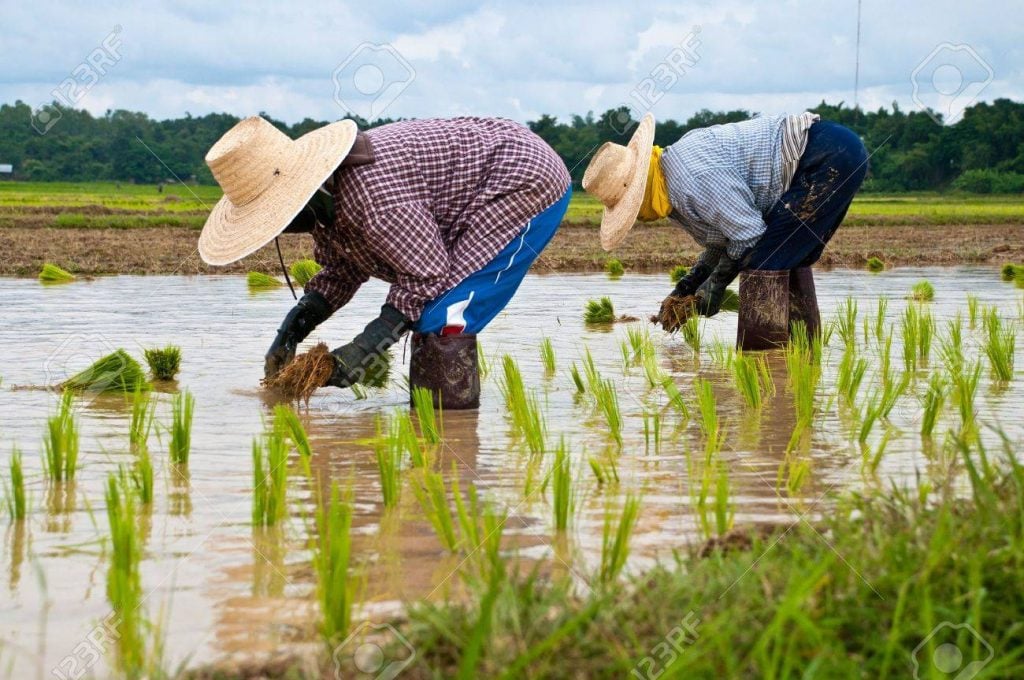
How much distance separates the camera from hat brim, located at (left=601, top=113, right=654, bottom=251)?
5.27m

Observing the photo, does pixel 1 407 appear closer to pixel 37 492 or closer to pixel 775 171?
pixel 37 492

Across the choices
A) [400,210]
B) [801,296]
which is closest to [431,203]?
[400,210]

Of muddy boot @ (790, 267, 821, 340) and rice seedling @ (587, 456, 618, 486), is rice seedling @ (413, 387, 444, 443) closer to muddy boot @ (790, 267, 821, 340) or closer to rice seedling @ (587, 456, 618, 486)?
rice seedling @ (587, 456, 618, 486)

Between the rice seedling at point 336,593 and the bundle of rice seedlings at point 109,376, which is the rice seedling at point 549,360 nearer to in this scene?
the bundle of rice seedlings at point 109,376

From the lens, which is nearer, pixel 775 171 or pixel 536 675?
pixel 536 675

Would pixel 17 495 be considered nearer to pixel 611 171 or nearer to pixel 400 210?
pixel 400 210

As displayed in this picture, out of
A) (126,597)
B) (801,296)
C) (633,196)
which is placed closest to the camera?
(126,597)

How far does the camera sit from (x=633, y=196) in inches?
209

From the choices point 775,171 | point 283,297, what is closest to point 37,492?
point 775,171

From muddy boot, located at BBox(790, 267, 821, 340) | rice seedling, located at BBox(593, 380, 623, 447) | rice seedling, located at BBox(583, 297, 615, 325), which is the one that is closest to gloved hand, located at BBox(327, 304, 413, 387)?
rice seedling, located at BBox(593, 380, 623, 447)

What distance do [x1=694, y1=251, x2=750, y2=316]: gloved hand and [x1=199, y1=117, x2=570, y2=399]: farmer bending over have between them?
54.2 inches

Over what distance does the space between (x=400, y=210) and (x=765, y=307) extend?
7.38 feet

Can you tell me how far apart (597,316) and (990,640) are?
18.5 feet

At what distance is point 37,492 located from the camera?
122 inches
